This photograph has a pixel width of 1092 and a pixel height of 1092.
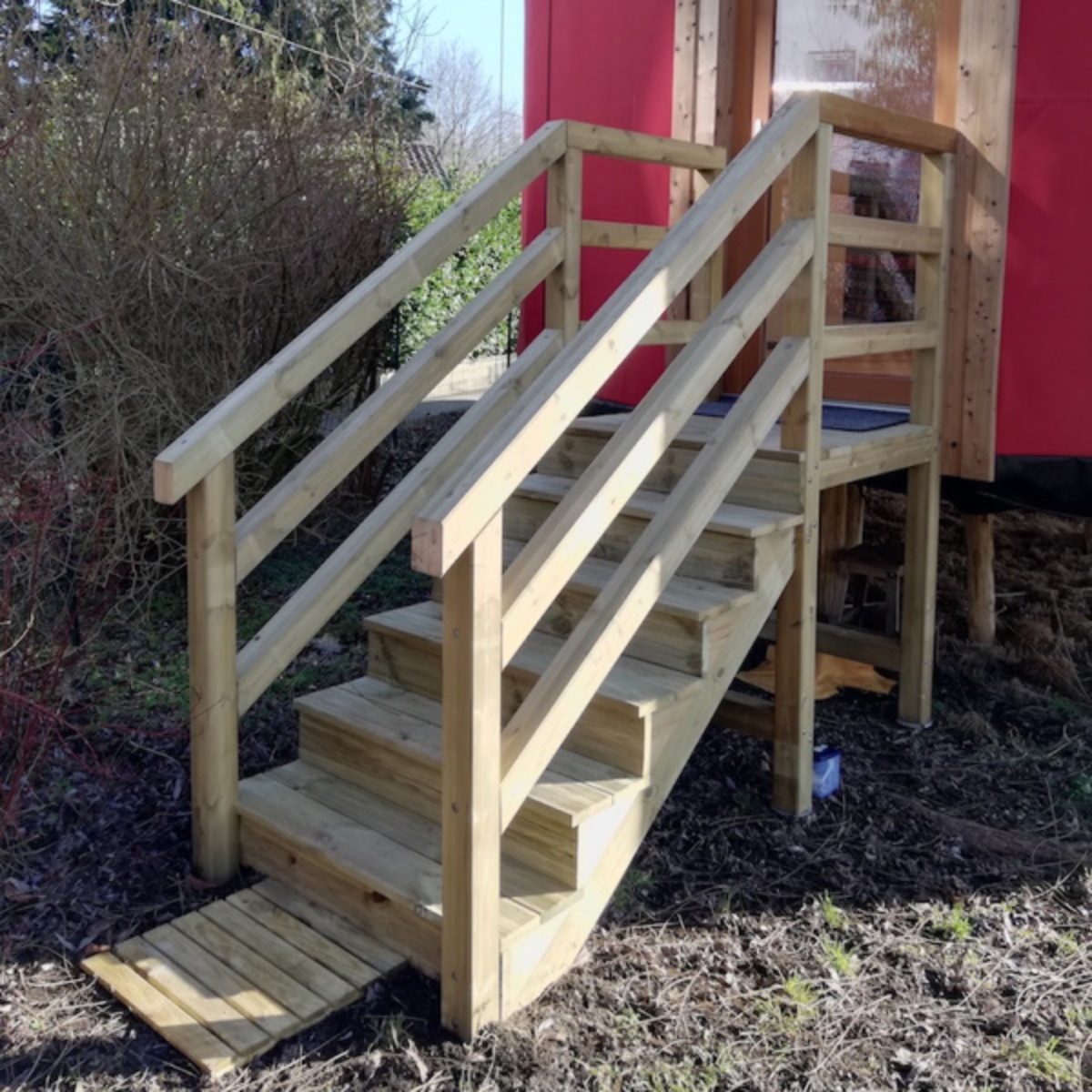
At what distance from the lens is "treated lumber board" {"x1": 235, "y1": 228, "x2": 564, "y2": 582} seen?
3111mm

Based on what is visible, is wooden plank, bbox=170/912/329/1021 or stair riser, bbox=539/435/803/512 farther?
stair riser, bbox=539/435/803/512

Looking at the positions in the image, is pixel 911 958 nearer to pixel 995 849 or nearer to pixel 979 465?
pixel 995 849

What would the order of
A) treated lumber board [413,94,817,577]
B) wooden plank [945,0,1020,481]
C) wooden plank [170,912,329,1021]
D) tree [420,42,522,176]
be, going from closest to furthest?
treated lumber board [413,94,817,577] → wooden plank [170,912,329,1021] → wooden plank [945,0,1020,481] → tree [420,42,522,176]

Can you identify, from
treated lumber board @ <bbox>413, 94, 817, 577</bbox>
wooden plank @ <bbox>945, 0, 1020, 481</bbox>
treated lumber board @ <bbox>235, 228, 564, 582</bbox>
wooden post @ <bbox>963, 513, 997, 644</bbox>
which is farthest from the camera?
wooden post @ <bbox>963, 513, 997, 644</bbox>

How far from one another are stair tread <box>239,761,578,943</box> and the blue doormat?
1.81 meters

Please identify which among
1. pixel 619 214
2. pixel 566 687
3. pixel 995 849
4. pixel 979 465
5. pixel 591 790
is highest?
A: pixel 619 214

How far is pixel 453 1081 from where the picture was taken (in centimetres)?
239

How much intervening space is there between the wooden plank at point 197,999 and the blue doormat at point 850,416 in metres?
2.42

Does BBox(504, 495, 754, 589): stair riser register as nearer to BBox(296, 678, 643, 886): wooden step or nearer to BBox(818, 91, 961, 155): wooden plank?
BBox(296, 678, 643, 886): wooden step

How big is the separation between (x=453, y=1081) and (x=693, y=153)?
10.5 feet

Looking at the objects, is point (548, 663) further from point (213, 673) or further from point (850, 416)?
point (850, 416)

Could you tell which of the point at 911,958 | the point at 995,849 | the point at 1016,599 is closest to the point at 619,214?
the point at 1016,599

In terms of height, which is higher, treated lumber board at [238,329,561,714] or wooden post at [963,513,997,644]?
treated lumber board at [238,329,561,714]

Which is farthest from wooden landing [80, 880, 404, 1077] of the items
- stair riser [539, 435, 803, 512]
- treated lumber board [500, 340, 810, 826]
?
stair riser [539, 435, 803, 512]
